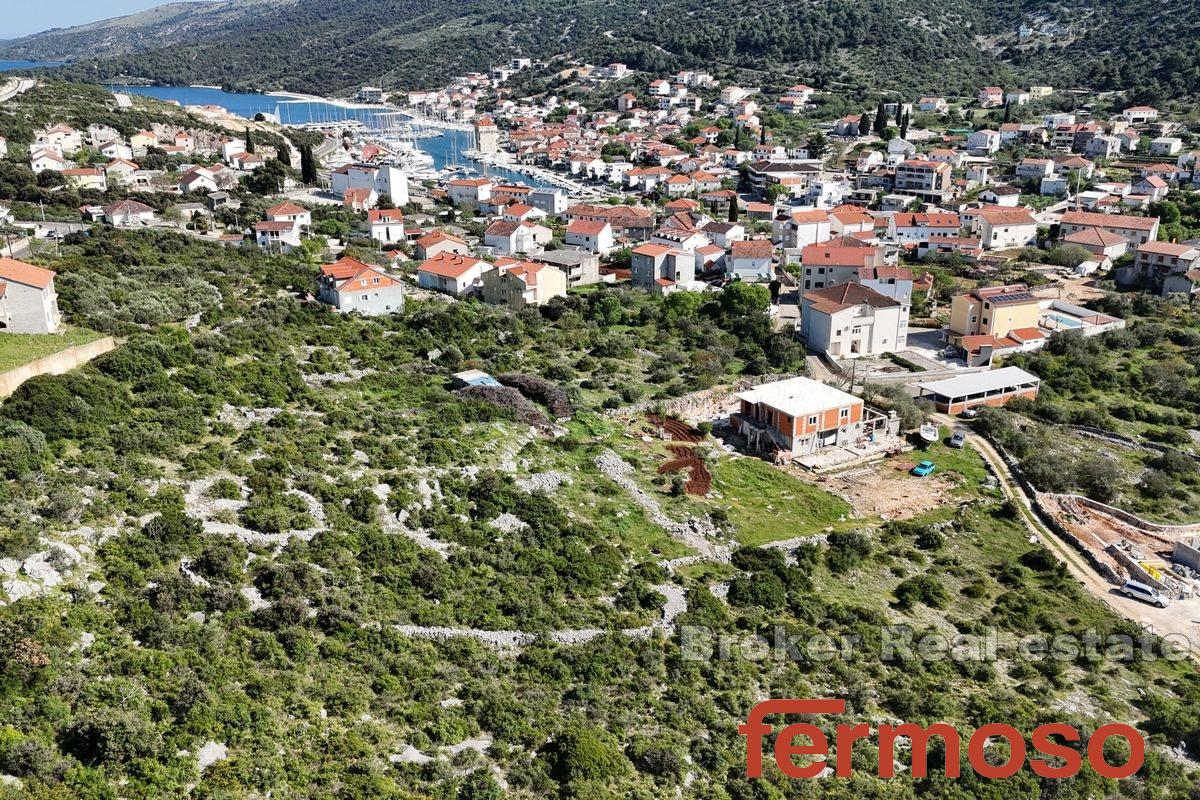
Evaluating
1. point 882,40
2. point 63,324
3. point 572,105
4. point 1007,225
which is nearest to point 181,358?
point 63,324

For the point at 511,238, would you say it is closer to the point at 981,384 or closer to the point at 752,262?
the point at 752,262

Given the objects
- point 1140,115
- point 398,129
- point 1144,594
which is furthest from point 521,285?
point 398,129

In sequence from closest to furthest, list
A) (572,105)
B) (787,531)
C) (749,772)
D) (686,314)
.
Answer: (749,772)
(787,531)
(686,314)
(572,105)

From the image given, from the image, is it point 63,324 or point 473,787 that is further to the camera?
point 63,324

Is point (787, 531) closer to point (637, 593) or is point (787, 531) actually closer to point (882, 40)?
point (637, 593)

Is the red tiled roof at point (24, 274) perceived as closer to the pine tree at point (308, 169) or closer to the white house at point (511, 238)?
the white house at point (511, 238)

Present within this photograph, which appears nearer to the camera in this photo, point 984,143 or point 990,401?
point 990,401
